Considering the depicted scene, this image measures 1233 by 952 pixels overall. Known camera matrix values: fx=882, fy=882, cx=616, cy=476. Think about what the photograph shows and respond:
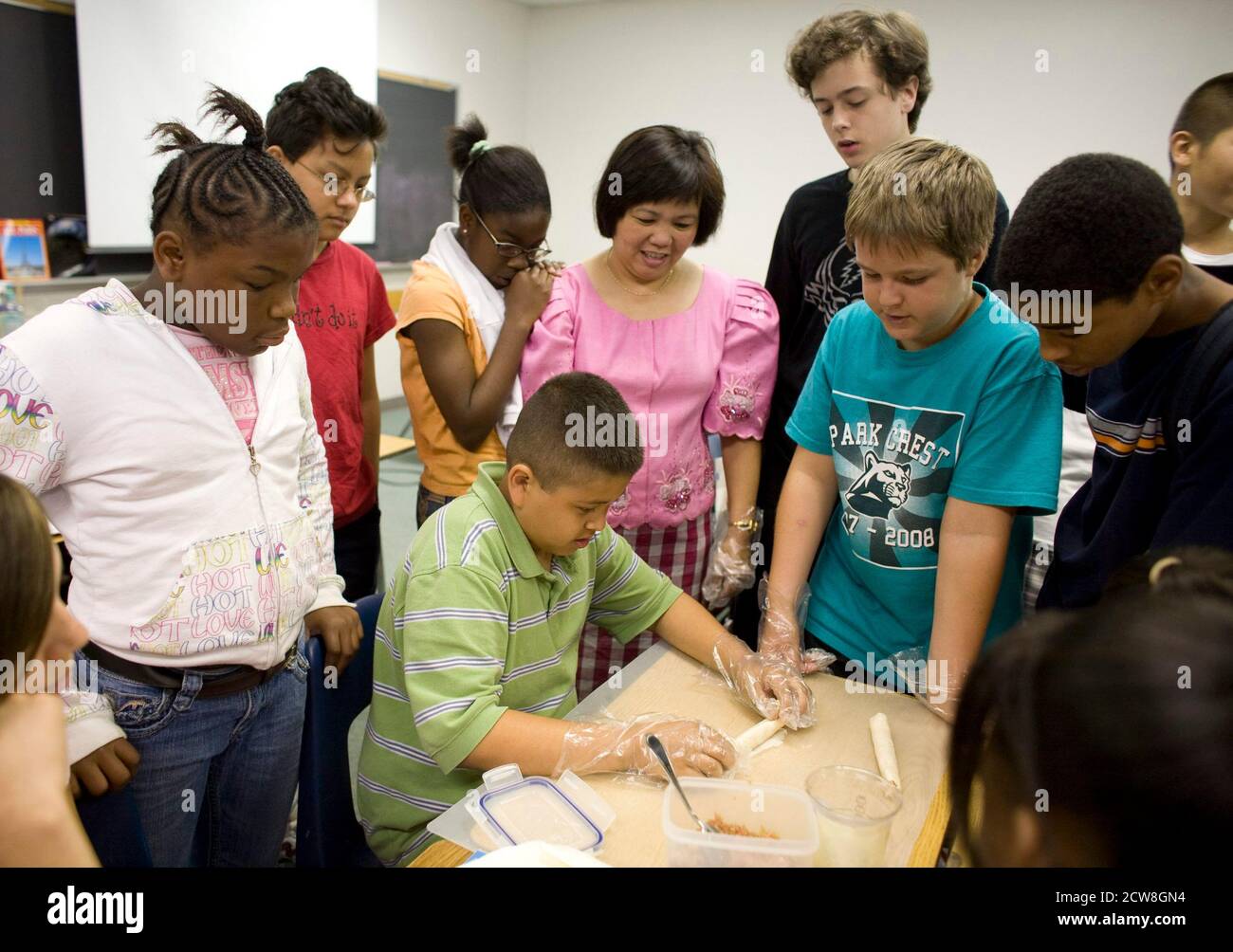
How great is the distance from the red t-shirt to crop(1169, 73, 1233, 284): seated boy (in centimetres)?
188

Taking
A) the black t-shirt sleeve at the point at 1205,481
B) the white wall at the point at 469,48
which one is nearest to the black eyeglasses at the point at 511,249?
the black t-shirt sleeve at the point at 1205,481

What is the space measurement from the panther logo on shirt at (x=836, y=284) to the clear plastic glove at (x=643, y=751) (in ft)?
3.23

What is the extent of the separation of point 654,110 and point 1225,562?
6.26 meters

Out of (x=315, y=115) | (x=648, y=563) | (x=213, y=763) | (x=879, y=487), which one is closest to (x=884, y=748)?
(x=879, y=487)

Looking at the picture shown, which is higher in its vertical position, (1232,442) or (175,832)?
(1232,442)

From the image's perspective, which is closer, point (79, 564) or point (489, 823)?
point (489, 823)

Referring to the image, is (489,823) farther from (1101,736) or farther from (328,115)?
(328,115)

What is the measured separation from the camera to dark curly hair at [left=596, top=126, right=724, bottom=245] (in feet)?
5.81

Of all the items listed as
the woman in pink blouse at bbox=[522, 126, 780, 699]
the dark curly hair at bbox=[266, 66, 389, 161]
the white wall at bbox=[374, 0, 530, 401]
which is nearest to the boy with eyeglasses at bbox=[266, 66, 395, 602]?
the dark curly hair at bbox=[266, 66, 389, 161]

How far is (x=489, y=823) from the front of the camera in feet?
3.33

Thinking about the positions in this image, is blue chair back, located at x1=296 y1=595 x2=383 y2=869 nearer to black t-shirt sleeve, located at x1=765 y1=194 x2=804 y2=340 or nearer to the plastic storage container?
the plastic storage container

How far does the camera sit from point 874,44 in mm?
1765

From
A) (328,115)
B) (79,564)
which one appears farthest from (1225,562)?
(328,115)

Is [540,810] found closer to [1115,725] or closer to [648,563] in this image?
[1115,725]
